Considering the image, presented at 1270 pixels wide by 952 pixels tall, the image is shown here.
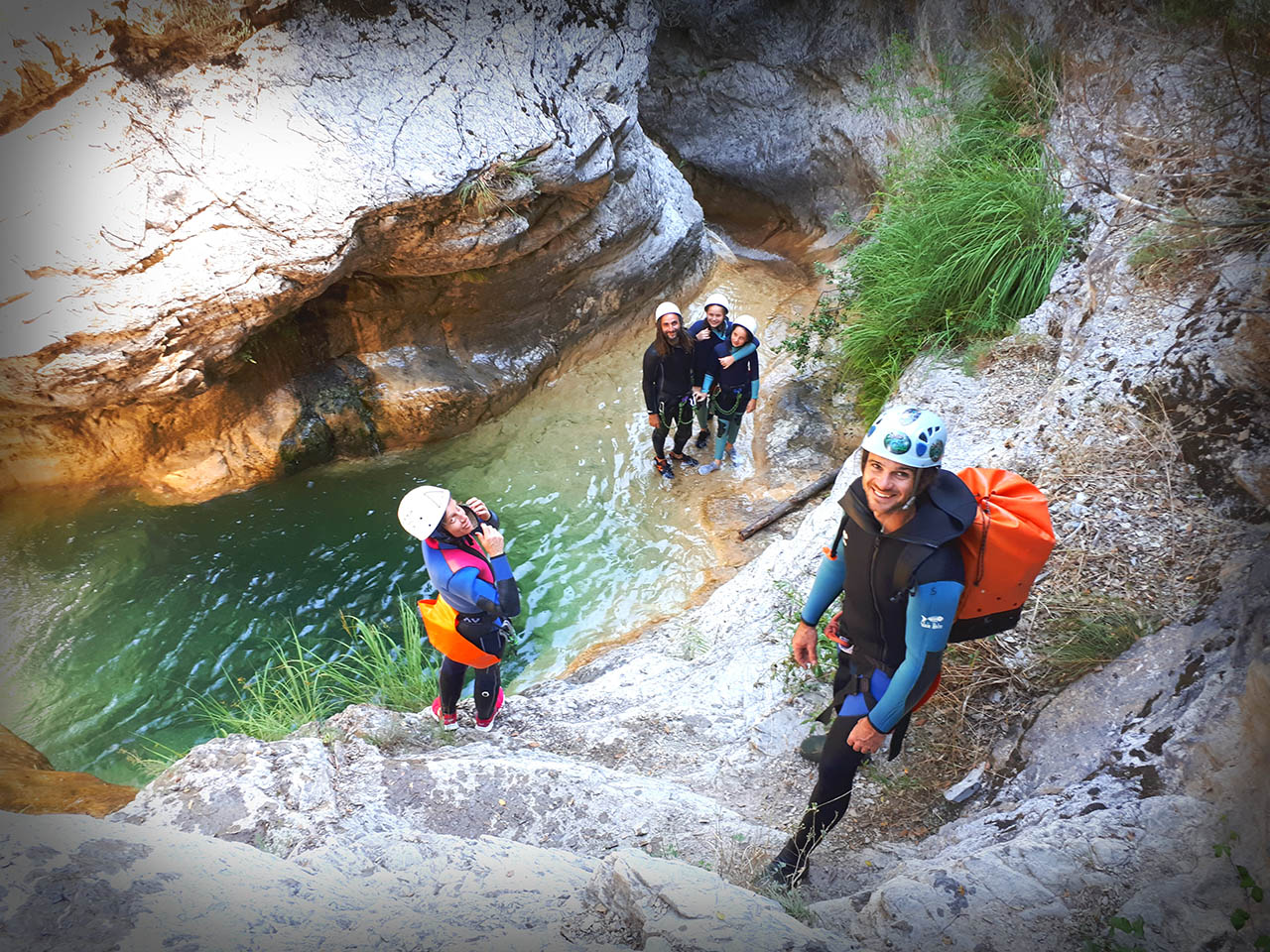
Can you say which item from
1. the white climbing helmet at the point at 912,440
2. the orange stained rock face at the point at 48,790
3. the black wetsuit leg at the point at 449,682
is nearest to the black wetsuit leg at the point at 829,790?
the white climbing helmet at the point at 912,440

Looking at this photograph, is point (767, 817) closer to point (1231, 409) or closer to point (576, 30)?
point (1231, 409)

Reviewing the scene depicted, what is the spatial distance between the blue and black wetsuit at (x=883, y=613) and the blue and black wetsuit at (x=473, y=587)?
131 centimetres

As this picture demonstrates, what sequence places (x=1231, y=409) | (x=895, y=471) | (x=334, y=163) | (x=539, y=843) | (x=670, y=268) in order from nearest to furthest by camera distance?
(x=895, y=471) < (x=539, y=843) < (x=1231, y=409) < (x=334, y=163) < (x=670, y=268)

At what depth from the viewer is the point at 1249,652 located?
227cm

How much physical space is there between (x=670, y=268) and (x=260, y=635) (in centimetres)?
550

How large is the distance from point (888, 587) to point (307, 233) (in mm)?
4787

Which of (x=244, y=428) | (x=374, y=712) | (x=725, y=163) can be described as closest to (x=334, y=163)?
(x=244, y=428)

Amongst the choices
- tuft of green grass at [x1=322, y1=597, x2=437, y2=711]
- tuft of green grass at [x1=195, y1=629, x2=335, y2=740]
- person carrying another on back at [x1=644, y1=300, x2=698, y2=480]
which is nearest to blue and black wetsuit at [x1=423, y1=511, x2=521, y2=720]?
tuft of green grass at [x1=322, y1=597, x2=437, y2=711]

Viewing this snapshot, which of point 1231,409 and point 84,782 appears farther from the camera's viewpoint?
point 84,782

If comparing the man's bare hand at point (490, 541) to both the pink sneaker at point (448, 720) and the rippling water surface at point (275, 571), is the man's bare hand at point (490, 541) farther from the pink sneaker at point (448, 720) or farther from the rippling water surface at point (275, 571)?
the rippling water surface at point (275, 571)

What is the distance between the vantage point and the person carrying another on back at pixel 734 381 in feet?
18.1

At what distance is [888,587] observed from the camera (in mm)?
2172

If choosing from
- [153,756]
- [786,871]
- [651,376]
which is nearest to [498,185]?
[651,376]

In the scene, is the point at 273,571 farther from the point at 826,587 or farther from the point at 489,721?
the point at 826,587
